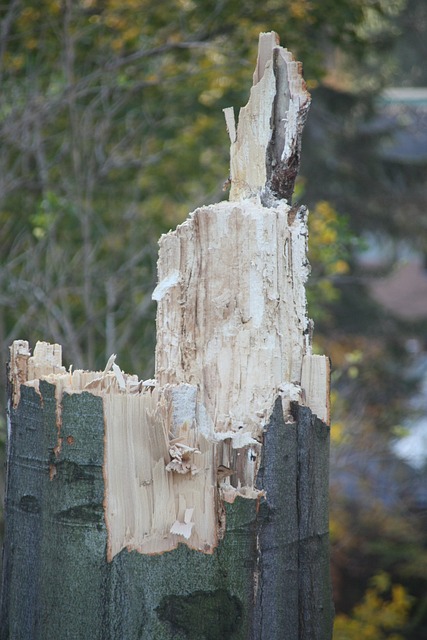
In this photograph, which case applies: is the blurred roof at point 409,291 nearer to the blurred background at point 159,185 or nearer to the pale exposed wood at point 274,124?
the blurred background at point 159,185

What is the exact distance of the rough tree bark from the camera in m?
2.04

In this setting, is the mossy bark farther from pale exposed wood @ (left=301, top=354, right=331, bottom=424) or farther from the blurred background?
the blurred background

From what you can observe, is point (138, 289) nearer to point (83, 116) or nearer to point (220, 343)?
point (83, 116)

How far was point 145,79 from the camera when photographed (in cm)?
689

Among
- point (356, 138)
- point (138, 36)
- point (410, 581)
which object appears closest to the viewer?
point (138, 36)

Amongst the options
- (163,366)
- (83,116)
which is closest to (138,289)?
(83,116)

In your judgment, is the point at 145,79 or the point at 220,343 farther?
the point at 145,79

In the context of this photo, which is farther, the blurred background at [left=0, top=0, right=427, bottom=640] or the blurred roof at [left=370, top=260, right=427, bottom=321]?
the blurred roof at [left=370, top=260, right=427, bottom=321]

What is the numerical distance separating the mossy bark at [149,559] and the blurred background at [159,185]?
3.47m

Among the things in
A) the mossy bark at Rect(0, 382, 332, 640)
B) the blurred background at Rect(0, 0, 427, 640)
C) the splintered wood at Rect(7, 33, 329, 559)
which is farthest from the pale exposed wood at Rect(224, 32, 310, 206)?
the blurred background at Rect(0, 0, 427, 640)

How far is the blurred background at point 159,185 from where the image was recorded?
6254 millimetres

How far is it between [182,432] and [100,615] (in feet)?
1.52

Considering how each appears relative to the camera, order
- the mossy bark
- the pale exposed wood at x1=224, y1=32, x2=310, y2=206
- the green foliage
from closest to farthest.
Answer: the mossy bark, the pale exposed wood at x1=224, y1=32, x2=310, y2=206, the green foliage

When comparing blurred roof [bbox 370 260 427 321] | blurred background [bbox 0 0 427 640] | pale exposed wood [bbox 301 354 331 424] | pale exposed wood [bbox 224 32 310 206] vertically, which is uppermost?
blurred roof [bbox 370 260 427 321]
